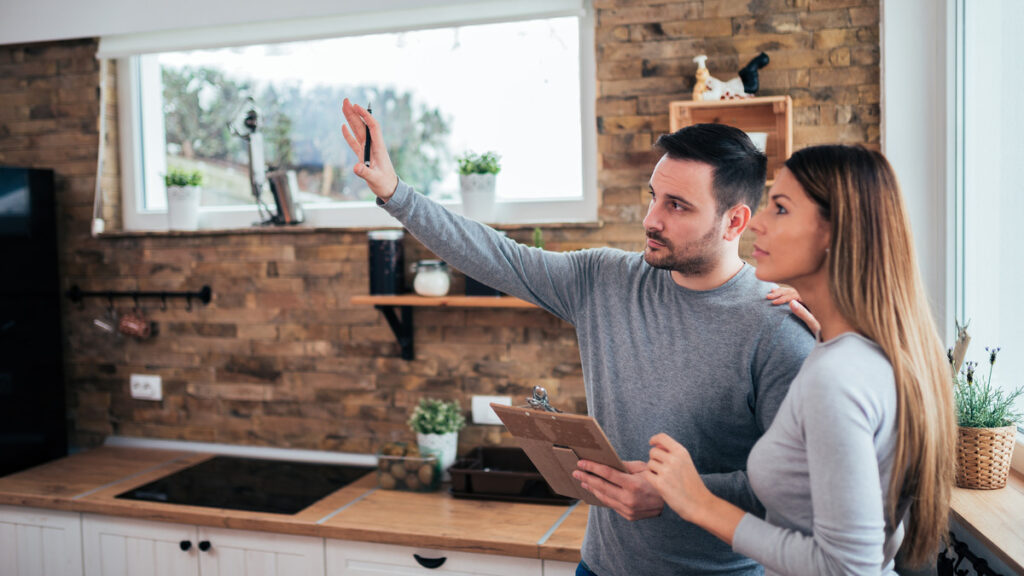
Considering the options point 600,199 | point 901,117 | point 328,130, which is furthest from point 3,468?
point 901,117

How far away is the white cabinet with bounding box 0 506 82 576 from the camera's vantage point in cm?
257

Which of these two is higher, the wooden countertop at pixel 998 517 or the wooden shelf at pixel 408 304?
the wooden shelf at pixel 408 304

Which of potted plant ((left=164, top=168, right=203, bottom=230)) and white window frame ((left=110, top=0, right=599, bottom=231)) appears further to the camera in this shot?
potted plant ((left=164, top=168, right=203, bottom=230))

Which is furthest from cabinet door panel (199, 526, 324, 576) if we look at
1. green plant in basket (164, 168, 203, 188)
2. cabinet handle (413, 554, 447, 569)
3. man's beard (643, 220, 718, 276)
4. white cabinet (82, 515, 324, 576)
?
man's beard (643, 220, 718, 276)

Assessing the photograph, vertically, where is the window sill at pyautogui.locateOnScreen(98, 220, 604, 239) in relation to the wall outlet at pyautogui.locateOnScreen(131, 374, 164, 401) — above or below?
above

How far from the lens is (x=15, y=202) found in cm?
291

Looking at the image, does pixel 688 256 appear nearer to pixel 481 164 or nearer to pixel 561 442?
pixel 561 442

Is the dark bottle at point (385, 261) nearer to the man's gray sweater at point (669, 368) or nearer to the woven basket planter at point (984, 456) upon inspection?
the man's gray sweater at point (669, 368)

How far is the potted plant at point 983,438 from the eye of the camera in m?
1.65

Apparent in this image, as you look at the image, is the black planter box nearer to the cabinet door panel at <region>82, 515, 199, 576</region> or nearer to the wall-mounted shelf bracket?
the wall-mounted shelf bracket

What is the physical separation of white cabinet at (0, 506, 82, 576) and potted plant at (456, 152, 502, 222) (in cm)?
158

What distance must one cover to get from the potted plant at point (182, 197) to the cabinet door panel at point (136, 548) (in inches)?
41.9

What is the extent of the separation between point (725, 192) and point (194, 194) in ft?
7.11

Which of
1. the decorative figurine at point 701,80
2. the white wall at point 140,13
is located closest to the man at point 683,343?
the decorative figurine at point 701,80
